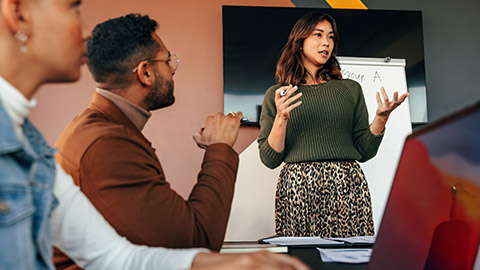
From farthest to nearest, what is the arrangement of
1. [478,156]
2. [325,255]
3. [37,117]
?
1. [37,117]
2. [325,255]
3. [478,156]

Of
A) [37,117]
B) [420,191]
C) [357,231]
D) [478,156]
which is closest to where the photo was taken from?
[478,156]

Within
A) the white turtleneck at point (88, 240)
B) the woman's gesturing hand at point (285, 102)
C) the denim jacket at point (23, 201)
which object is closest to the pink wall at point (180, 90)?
the woman's gesturing hand at point (285, 102)

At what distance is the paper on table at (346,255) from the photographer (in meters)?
0.97

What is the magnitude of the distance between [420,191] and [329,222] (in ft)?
4.20

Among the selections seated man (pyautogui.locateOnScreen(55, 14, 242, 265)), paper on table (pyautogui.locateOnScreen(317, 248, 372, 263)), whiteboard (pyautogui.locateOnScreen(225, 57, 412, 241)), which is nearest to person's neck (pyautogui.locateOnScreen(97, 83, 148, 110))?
seated man (pyautogui.locateOnScreen(55, 14, 242, 265))

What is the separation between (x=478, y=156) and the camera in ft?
1.69

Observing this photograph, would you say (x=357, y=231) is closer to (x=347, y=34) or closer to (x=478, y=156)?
(x=478, y=156)

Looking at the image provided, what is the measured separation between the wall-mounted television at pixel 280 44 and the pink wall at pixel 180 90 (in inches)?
5.9

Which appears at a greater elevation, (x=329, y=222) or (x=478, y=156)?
(x=478, y=156)

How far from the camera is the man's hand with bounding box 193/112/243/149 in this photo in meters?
1.17

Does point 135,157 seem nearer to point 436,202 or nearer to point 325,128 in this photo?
point 436,202

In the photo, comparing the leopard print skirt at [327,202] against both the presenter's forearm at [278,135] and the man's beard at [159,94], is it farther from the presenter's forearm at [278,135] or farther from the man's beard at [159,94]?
the man's beard at [159,94]

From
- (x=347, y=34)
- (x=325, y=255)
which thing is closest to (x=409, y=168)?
(x=325, y=255)

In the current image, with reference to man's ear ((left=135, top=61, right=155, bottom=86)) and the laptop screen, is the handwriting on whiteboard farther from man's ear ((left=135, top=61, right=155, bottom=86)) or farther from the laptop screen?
the laptop screen
